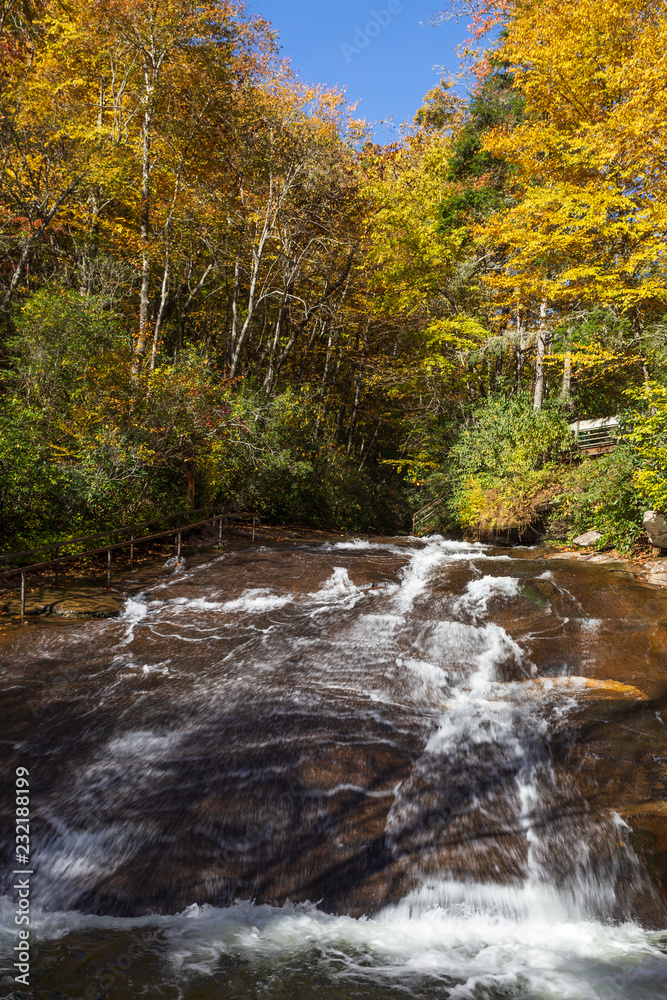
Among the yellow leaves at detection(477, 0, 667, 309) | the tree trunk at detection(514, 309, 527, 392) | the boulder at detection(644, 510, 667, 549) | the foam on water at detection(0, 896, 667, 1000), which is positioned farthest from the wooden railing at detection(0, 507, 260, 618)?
the yellow leaves at detection(477, 0, 667, 309)

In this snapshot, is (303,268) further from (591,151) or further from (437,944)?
(437,944)

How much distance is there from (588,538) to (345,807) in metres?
9.64

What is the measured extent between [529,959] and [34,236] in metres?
14.6

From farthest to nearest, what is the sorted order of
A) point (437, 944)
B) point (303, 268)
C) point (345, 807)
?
point (303, 268), point (345, 807), point (437, 944)

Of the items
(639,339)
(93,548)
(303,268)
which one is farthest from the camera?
(303,268)

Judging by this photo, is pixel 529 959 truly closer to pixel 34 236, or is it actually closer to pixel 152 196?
pixel 34 236

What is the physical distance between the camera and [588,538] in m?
12.3

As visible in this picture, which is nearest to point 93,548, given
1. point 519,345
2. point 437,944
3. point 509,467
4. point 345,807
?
point 345,807

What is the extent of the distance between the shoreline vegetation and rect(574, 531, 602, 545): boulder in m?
0.25

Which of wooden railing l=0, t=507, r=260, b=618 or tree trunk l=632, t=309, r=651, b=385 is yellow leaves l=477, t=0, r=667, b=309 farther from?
wooden railing l=0, t=507, r=260, b=618

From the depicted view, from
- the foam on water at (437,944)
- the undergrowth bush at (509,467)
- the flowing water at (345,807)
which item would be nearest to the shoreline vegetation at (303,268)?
the undergrowth bush at (509,467)

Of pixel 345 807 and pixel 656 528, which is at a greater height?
pixel 656 528

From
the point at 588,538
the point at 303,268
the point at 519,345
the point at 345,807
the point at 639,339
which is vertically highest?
the point at 303,268

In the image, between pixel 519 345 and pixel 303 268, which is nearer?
pixel 519 345
